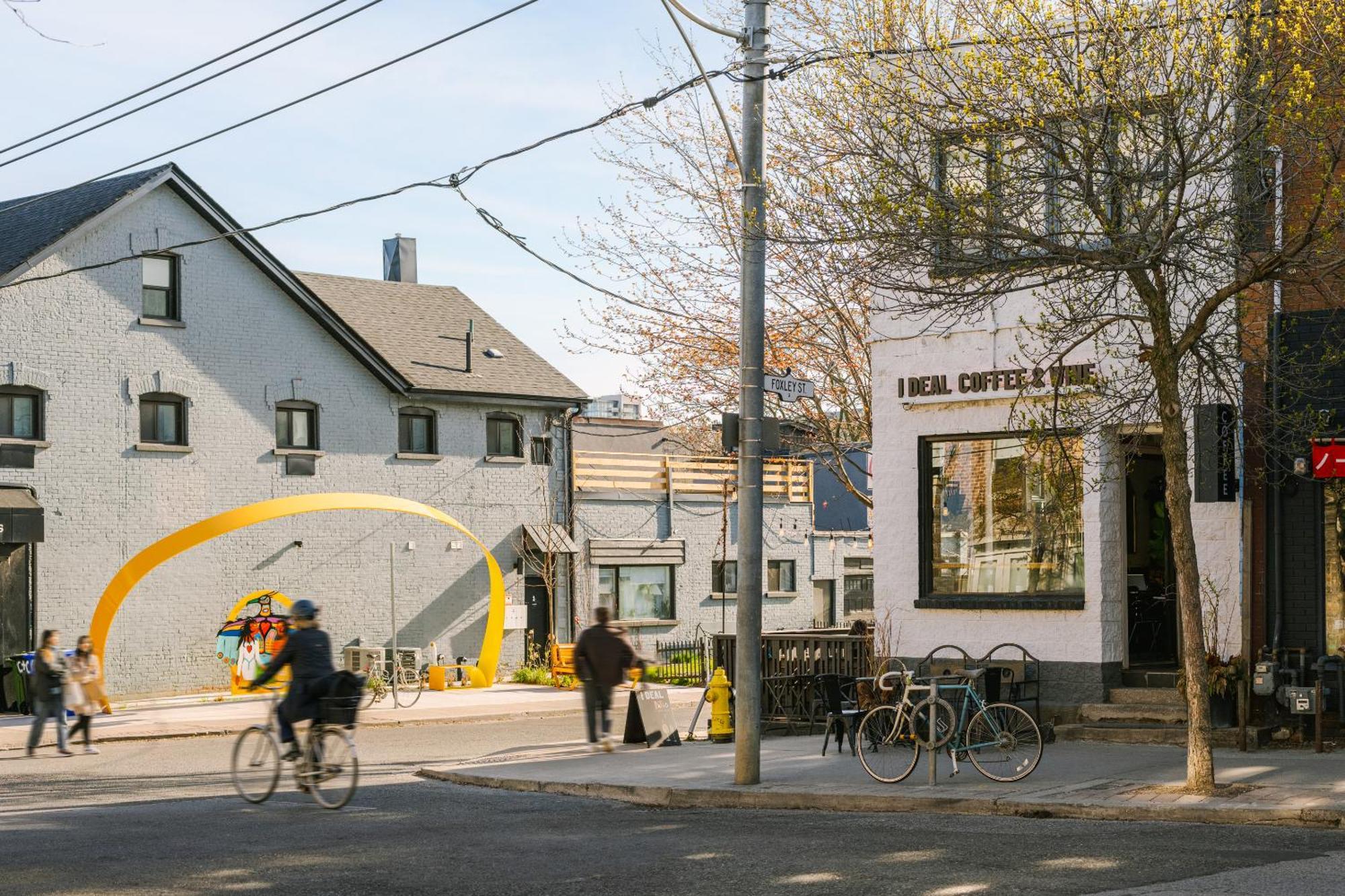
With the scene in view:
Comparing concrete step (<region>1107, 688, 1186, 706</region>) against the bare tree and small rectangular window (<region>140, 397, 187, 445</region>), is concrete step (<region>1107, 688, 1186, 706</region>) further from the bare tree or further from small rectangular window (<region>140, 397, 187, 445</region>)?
small rectangular window (<region>140, 397, 187, 445</region>)

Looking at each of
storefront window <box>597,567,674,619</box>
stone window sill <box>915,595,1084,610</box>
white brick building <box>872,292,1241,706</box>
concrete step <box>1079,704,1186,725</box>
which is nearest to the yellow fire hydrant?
white brick building <box>872,292,1241,706</box>

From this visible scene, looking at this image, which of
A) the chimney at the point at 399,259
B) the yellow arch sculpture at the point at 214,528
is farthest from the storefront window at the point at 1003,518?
the chimney at the point at 399,259

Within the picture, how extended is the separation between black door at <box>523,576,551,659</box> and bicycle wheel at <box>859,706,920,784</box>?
68.6 ft

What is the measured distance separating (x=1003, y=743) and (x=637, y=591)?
23.2 m

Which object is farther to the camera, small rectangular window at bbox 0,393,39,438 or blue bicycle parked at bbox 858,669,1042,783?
small rectangular window at bbox 0,393,39,438

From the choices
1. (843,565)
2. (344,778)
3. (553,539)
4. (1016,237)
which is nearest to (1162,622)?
(1016,237)

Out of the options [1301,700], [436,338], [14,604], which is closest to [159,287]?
[14,604]

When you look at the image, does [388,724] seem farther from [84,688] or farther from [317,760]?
[317,760]

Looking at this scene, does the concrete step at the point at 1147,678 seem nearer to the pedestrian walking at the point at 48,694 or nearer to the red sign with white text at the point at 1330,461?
the red sign with white text at the point at 1330,461

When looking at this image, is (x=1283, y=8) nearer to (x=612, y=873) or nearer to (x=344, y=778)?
(x=612, y=873)

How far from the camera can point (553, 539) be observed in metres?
34.0

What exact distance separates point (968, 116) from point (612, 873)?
7064 mm

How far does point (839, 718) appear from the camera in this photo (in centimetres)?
1576

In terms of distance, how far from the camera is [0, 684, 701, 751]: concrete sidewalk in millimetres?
22312
